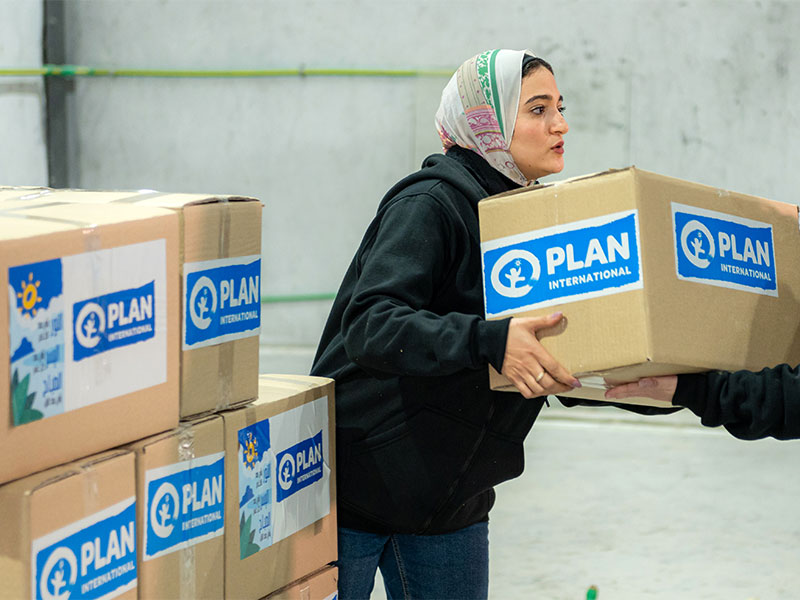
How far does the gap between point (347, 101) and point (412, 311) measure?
348 centimetres

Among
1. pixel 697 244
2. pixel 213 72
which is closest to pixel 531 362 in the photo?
pixel 697 244

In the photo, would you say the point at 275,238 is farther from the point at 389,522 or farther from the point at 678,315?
the point at 678,315

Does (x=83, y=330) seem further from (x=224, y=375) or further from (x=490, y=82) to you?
(x=490, y=82)

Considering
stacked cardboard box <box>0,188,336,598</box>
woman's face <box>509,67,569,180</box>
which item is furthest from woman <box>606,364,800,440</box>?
stacked cardboard box <box>0,188,336,598</box>

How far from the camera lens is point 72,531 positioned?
41.6 inches

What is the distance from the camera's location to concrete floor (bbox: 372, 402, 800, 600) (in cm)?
260

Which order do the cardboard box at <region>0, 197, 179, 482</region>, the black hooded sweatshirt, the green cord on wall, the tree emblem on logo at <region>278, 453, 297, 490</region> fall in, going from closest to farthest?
the cardboard box at <region>0, 197, 179, 482</region> < the black hooded sweatshirt < the tree emblem on logo at <region>278, 453, 297, 490</region> < the green cord on wall

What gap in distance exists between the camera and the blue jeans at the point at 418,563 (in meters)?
1.54

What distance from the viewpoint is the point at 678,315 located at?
122 centimetres

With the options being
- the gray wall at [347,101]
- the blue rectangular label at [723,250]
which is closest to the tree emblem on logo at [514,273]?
the blue rectangular label at [723,250]

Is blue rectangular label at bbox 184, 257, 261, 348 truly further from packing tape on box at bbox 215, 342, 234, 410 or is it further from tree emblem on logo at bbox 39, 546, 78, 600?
tree emblem on logo at bbox 39, 546, 78, 600

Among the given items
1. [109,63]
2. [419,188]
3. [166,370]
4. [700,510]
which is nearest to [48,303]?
[166,370]

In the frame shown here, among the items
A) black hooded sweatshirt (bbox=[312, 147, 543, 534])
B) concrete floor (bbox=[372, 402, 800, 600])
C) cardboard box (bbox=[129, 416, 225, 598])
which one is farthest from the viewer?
concrete floor (bbox=[372, 402, 800, 600])

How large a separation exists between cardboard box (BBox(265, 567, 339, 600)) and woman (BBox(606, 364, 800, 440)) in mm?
561
